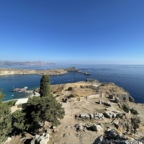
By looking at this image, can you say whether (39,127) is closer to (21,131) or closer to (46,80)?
(21,131)

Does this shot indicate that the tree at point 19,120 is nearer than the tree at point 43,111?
Yes

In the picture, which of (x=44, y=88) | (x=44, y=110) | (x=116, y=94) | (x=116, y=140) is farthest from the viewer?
(x=116, y=94)

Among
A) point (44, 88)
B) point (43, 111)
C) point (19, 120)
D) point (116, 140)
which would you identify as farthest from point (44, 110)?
point (44, 88)

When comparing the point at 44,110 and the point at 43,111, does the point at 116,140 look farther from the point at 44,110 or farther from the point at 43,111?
the point at 43,111

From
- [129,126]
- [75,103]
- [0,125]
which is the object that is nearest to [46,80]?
[75,103]

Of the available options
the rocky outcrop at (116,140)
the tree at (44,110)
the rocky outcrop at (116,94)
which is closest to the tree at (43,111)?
the tree at (44,110)

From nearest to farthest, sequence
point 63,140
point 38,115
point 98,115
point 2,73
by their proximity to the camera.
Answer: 1. point 63,140
2. point 38,115
3. point 98,115
4. point 2,73

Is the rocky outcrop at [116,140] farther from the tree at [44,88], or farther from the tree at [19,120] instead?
the tree at [44,88]

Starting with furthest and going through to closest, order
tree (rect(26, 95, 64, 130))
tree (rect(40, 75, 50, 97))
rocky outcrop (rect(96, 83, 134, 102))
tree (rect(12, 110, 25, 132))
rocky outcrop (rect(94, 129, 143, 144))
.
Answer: rocky outcrop (rect(96, 83, 134, 102)) < tree (rect(40, 75, 50, 97)) < tree (rect(26, 95, 64, 130)) < tree (rect(12, 110, 25, 132)) < rocky outcrop (rect(94, 129, 143, 144))

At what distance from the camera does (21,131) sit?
777 inches

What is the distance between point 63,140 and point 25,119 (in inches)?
261

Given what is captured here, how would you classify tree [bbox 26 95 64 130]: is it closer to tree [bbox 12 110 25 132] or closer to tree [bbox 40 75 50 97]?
tree [bbox 12 110 25 132]

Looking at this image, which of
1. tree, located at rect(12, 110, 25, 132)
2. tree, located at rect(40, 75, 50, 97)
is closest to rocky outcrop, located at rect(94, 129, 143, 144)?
tree, located at rect(12, 110, 25, 132)

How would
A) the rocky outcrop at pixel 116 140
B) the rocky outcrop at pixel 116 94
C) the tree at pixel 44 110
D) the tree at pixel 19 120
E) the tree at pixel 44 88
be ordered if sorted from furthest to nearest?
the rocky outcrop at pixel 116 94 < the tree at pixel 44 88 < the tree at pixel 44 110 < the tree at pixel 19 120 < the rocky outcrop at pixel 116 140
